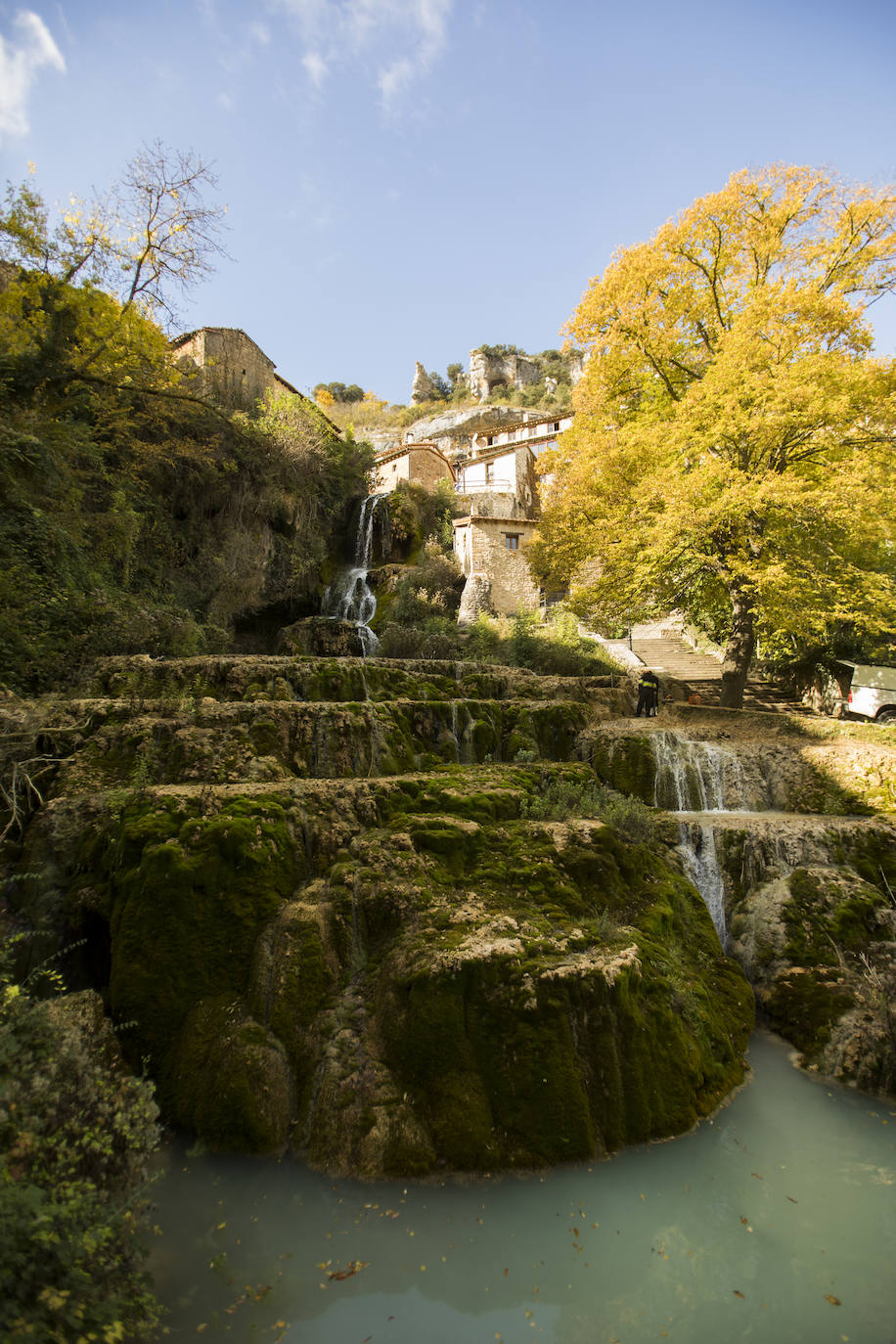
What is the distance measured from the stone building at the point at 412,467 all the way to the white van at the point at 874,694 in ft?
77.1

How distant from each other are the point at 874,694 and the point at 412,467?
83.1 feet

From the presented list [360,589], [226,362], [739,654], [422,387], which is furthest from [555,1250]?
[422,387]

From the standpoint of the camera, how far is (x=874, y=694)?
13.8 metres

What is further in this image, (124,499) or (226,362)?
(226,362)

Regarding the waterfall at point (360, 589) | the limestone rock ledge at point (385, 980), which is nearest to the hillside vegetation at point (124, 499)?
the waterfall at point (360, 589)

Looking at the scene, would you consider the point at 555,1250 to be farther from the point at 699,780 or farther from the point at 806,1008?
the point at 699,780

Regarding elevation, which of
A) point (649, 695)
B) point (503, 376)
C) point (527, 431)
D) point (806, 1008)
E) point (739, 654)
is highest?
point (503, 376)

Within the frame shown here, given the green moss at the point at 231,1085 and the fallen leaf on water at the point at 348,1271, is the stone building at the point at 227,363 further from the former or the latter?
the fallen leaf on water at the point at 348,1271

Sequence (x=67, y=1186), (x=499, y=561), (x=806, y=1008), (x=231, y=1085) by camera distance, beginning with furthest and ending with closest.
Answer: (x=499, y=561) → (x=806, y=1008) → (x=231, y=1085) → (x=67, y=1186)

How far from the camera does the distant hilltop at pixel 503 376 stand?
73.6 metres

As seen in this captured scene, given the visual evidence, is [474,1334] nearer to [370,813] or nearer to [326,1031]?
[326,1031]

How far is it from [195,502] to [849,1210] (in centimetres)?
1888

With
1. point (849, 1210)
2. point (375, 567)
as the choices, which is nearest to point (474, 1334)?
point (849, 1210)

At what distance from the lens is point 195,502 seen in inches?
679
